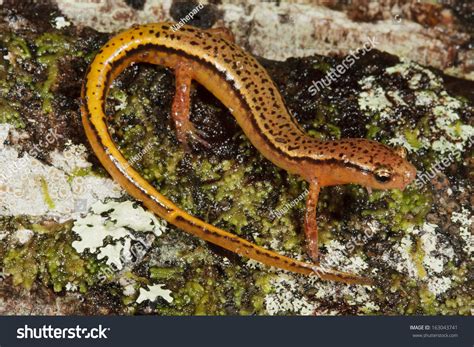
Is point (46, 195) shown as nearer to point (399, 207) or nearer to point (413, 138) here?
point (399, 207)

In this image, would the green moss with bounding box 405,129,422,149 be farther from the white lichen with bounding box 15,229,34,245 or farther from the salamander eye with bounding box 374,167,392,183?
the white lichen with bounding box 15,229,34,245

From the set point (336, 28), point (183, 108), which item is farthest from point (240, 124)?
point (336, 28)

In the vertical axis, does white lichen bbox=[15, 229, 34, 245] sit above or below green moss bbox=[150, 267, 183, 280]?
above

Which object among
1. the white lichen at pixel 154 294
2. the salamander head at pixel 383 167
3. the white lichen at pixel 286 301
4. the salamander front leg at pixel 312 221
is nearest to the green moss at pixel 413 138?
the salamander head at pixel 383 167

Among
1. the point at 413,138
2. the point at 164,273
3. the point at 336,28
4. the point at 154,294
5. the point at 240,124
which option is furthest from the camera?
the point at 336,28

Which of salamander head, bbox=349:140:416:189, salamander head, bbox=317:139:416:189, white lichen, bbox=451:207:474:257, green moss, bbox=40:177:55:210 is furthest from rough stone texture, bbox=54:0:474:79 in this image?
green moss, bbox=40:177:55:210

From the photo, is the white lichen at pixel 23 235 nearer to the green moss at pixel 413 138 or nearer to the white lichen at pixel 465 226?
the green moss at pixel 413 138
